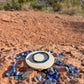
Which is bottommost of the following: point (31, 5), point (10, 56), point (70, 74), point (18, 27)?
point (70, 74)

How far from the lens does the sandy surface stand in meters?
2.38

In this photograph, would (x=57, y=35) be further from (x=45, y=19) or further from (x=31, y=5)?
(x=31, y=5)

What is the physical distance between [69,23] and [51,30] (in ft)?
4.46

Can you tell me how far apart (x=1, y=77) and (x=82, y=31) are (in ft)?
13.2

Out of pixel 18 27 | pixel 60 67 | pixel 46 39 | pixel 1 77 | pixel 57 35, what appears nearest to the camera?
pixel 1 77

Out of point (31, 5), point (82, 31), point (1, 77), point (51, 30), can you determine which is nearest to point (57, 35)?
point (51, 30)

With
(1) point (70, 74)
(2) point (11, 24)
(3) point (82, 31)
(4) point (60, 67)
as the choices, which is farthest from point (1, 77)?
(3) point (82, 31)

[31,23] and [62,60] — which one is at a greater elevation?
[31,23]

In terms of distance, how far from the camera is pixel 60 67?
2525 mm

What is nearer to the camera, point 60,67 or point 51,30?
point 60,67

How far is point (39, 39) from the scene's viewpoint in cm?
411

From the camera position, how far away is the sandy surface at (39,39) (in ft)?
7.82

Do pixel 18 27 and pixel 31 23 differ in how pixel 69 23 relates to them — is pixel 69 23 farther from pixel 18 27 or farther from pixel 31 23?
pixel 18 27

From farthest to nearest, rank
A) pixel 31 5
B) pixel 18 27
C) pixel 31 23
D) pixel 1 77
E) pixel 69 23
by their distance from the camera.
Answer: pixel 31 5
pixel 69 23
pixel 31 23
pixel 18 27
pixel 1 77
